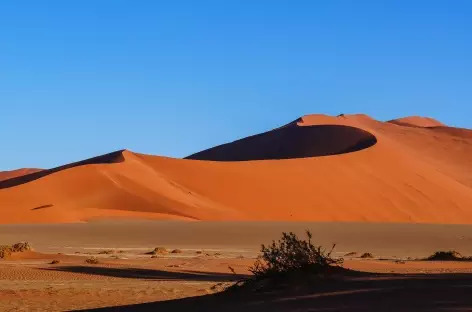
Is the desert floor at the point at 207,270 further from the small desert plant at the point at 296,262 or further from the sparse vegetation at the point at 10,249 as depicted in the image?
the small desert plant at the point at 296,262

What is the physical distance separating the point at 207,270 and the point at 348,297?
11996mm

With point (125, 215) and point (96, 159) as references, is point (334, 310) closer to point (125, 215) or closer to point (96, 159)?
point (125, 215)

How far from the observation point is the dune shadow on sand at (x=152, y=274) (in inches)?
740

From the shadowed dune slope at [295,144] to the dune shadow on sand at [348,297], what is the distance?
202ft

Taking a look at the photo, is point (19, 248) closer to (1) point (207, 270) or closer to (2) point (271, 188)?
(1) point (207, 270)

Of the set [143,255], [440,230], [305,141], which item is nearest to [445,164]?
[305,141]

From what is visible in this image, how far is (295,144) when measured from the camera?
81.1 m

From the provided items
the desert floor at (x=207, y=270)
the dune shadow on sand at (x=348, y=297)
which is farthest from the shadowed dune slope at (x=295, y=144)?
the dune shadow on sand at (x=348, y=297)

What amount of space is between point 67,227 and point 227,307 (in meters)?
28.8

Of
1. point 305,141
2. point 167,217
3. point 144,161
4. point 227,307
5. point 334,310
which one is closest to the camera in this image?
point 334,310

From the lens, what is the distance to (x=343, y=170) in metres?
64.6

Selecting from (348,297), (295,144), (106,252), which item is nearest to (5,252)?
(106,252)

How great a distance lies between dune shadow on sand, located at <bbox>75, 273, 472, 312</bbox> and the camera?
8500mm

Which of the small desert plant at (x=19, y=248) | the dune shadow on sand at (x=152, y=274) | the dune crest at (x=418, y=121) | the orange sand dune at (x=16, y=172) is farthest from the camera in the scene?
the orange sand dune at (x=16, y=172)
